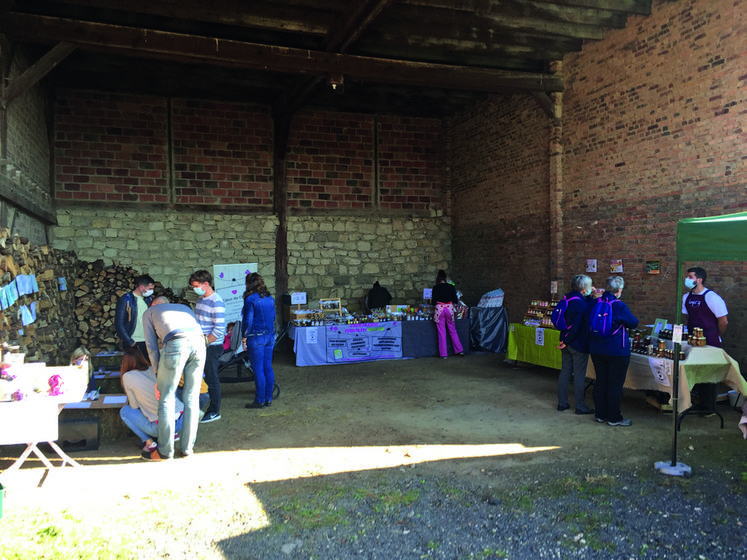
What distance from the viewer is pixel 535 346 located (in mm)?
7828

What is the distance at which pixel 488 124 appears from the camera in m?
10.5

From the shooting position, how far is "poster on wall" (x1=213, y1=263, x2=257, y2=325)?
10273 millimetres

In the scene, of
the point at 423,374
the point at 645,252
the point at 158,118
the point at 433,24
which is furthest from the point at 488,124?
the point at 158,118

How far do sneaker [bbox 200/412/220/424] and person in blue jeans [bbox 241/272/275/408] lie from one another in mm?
549

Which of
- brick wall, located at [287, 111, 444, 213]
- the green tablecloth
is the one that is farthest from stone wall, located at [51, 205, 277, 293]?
the green tablecloth

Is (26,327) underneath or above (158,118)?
underneath

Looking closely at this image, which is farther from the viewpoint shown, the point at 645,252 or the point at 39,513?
the point at 645,252

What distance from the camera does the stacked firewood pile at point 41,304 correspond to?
5637mm

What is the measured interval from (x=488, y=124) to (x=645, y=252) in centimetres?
440

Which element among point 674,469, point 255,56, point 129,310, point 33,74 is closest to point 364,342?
point 129,310

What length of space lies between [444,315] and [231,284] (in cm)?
412

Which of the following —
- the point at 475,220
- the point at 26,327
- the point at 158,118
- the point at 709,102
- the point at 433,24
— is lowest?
the point at 26,327

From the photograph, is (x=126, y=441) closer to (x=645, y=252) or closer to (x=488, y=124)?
(x=645, y=252)

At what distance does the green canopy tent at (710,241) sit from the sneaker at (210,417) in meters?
4.13
